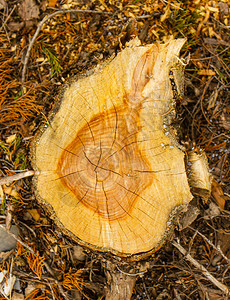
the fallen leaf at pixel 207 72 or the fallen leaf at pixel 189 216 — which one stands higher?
the fallen leaf at pixel 207 72

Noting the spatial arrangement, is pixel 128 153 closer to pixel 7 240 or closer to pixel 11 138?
pixel 11 138

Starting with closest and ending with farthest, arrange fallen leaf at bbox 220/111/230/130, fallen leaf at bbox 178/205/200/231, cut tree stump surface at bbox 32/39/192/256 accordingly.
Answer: cut tree stump surface at bbox 32/39/192/256, fallen leaf at bbox 178/205/200/231, fallen leaf at bbox 220/111/230/130

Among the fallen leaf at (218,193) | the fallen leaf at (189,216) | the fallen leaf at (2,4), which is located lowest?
the fallen leaf at (218,193)

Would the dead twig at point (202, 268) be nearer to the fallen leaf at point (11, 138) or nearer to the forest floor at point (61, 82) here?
the forest floor at point (61, 82)

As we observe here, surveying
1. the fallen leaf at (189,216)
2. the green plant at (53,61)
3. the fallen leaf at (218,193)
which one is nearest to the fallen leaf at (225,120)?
the fallen leaf at (218,193)

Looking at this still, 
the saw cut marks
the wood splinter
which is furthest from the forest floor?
the saw cut marks

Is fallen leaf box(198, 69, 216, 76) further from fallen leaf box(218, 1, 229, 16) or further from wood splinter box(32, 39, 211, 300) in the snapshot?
wood splinter box(32, 39, 211, 300)

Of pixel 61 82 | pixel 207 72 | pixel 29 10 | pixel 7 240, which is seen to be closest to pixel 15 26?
pixel 29 10

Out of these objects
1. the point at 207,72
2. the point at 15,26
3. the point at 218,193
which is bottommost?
the point at 218,193
